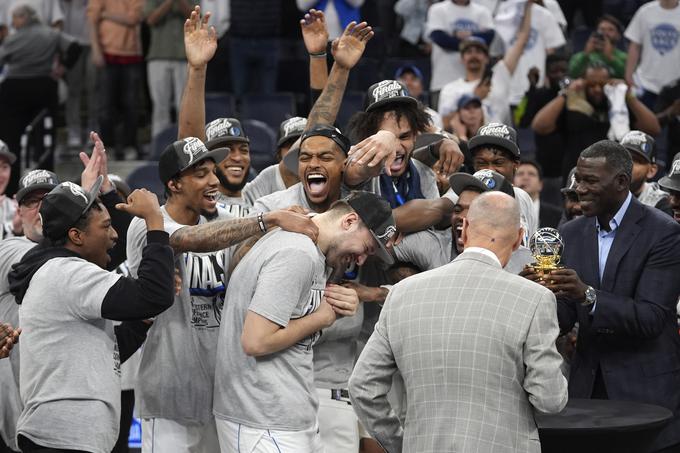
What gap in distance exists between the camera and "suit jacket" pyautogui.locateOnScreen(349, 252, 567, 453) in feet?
15.5

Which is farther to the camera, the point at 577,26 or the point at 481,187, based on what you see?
the point at 577,26

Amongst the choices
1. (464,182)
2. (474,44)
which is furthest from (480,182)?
(474,44)

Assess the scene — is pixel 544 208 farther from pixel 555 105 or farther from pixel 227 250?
pixel 227 250

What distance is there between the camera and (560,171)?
11.8 meters

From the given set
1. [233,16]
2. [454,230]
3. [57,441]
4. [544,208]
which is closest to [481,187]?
[454,230]

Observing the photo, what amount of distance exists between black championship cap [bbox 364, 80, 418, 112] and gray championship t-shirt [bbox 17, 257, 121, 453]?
1.92 m

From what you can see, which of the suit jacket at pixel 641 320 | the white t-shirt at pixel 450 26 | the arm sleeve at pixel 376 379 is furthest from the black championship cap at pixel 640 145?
the white t-shirt at pixel 450 26

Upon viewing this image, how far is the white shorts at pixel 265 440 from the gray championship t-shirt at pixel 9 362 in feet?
6.06

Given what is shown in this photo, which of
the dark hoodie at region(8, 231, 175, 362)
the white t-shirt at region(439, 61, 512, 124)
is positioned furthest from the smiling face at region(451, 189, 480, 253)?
the white t-shirt at region(439, 61, 512, 124)

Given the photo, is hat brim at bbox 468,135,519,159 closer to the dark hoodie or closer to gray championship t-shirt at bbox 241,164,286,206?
gray championship t-shirt at bbox 241,164,286,206

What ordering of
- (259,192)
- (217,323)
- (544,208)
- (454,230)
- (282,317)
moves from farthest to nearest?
(544,208) → (259,192) → (454,230) → (217,323) → (282,317)

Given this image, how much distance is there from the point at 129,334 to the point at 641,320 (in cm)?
242

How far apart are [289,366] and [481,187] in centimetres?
148

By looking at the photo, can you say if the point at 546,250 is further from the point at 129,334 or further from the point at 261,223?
the point at 129,334
